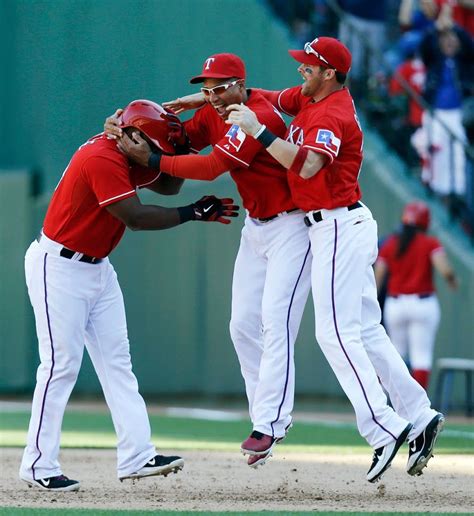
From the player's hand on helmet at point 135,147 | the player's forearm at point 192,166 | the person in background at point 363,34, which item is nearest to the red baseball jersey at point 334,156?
the player's forearm at point 192,166

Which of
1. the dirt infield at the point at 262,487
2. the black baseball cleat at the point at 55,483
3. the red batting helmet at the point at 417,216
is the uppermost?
the red batting helmet at the point at 417,216

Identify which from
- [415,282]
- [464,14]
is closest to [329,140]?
[415,282]

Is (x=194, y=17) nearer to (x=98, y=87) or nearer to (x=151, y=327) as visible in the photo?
(x=98, y=87)

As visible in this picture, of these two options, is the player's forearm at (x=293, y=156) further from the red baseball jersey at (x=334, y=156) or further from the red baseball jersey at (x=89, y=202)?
the red baseball jersey at (x=89, y=202)

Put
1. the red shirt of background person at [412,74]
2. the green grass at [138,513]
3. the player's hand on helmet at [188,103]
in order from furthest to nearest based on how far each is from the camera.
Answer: the red shirt of background person at [412,74] < the player's hand on helmet at [188,103] < the green grass at [138,513]

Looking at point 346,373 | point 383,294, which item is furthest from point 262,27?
point 346,373

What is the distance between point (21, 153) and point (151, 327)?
273 centimetres

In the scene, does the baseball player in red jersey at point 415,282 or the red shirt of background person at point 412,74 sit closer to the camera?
the baseball player in red jersey at point 415,282

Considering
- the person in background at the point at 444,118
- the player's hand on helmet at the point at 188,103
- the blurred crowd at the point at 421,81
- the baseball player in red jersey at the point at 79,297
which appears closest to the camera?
the baseball player in red jersey at the point at 79,297

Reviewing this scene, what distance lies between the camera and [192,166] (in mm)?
6176

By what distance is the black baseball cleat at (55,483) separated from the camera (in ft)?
20.4

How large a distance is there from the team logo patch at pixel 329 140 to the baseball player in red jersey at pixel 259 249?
0.38m

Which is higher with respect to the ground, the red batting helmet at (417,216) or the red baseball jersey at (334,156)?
the red baseball jersey at (334,156)

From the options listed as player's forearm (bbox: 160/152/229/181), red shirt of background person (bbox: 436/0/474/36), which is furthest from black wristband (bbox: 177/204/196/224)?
red shirt of background person (bbox: 436/0/474/36)
